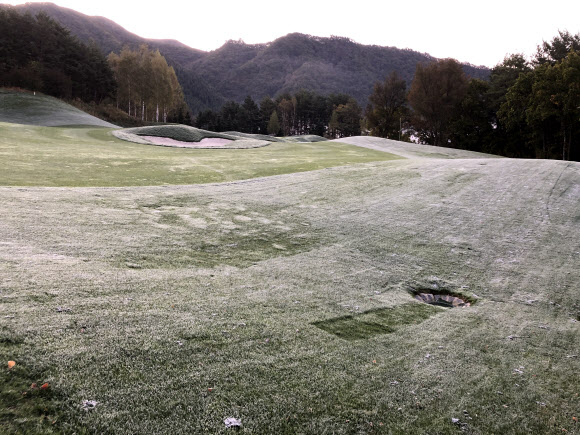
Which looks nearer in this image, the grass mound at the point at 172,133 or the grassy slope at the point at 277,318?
the grassy slope at the point at 277,318

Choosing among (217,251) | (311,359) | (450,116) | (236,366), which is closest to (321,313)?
(311,359)

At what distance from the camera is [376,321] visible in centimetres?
605

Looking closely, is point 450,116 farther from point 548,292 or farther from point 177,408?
point 177,408

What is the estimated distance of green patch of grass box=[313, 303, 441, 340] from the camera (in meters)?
5.55

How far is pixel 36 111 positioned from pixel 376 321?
166 ft

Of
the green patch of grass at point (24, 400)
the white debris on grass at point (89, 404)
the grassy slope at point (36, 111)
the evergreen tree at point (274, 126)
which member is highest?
the evergreen tree at point (274, 126)

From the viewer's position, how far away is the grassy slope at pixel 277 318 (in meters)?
3.63

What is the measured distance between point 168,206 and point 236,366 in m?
8.84

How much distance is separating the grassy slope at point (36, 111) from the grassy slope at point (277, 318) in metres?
35.3

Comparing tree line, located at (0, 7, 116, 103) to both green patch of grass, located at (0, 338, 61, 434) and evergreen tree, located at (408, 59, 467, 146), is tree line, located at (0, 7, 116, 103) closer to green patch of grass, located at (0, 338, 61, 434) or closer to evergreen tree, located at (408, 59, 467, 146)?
evergreen tree, located at (408, 59, 467, 146)

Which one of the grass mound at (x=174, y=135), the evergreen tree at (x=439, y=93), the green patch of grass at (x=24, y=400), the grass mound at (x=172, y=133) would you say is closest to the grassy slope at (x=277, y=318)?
the green patch of grass at (x=24, y=400)

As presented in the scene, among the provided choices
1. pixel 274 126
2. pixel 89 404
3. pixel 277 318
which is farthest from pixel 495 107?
pixel 89 404

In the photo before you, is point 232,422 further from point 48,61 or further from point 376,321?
point 48,61

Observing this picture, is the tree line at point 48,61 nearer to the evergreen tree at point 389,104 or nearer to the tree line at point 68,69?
the tree line at point 68,69
